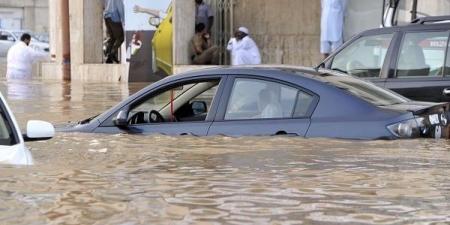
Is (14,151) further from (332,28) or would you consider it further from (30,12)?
(30,12)

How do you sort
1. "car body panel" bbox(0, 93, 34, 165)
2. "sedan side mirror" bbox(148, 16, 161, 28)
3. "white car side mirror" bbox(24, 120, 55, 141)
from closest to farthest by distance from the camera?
"car body panel" bbox(0, 93, 34, 165) < "white car side mirror" bbox(24, 120, 55, 141) < "sedan side mirror" bbox(148, 16, 161, 28)

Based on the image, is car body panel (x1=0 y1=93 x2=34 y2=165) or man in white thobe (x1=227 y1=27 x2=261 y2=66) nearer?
car body panel (x1=0 y1=93 x2=34 y2=165)

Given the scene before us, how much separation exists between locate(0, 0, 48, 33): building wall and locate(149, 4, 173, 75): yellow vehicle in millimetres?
34407

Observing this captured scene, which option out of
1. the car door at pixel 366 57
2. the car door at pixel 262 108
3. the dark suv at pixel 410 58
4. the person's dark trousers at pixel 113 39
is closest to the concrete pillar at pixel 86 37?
the person's dark trousers at pixel 113 39

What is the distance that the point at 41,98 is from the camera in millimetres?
15344

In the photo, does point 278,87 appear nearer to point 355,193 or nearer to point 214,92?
point 214,92

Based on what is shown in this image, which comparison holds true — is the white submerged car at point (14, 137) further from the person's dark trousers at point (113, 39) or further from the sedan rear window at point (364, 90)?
the person's dark trousers at point (113, 39)

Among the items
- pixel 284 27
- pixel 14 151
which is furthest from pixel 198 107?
pixel 284 27

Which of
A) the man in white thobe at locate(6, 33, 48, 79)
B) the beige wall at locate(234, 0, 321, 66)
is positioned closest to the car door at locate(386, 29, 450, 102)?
the beige wall at locate(234, 0, 321, 66)

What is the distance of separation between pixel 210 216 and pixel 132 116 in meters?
3.47

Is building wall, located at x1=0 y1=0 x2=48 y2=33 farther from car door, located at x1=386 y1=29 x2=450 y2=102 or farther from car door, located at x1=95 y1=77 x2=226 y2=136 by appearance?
car door, located at x1=95 y1=77 x2=226 y2=136

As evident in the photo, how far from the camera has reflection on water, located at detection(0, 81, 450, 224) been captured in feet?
13.6

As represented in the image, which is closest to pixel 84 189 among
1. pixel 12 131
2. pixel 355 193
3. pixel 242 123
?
pixel 12 131

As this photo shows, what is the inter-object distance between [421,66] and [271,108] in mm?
2672
